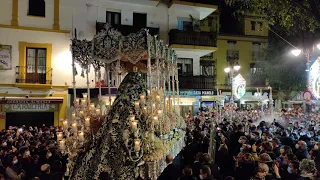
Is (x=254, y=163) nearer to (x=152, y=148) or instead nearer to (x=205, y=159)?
(x=205, y=159)

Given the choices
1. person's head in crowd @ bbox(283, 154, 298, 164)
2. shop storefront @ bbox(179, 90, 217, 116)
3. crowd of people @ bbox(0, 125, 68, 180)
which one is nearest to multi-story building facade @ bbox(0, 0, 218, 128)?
shop storefront @ bbox(179, 90, 217, 116)

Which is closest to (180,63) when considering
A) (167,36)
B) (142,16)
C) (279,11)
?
(167,36)

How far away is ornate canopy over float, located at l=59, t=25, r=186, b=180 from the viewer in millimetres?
7844

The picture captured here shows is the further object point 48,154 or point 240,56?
point 240,56

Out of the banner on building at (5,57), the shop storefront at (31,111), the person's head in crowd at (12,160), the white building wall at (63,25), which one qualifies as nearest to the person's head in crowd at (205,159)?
the person's head in crowd at (12,160)

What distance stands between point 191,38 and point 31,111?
42.3ft

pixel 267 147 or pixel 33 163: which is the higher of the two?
pixel 267 147

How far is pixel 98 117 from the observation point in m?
9.53

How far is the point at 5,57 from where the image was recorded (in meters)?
19.5

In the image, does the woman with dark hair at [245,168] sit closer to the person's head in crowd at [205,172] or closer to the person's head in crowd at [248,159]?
the person's head in crowd at [248,159]

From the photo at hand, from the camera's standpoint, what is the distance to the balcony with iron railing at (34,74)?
19.8 m

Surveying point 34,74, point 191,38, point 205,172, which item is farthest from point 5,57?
point 205,172

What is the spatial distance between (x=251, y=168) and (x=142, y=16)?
18162mm

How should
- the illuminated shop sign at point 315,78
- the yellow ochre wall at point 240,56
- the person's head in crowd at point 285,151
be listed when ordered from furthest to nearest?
the yellow ochre wall at point 240,56
the illuminated shop sign at point 315,78
the person's head in crowd at point 285,151
